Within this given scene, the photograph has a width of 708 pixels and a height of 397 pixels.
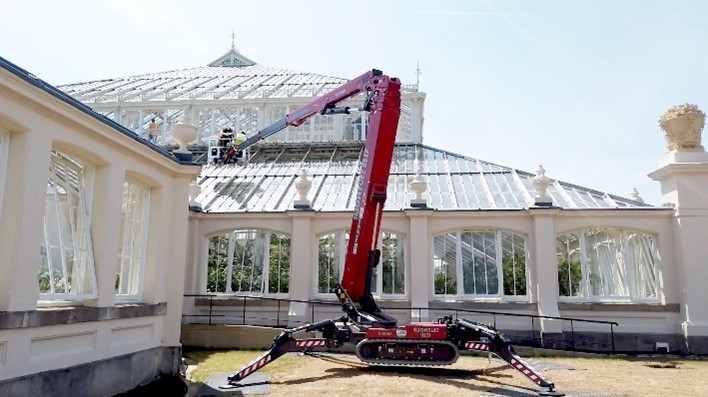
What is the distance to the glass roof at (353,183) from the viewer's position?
1789cm

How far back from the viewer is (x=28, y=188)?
7133mm

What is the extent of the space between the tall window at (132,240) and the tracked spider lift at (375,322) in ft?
8.23

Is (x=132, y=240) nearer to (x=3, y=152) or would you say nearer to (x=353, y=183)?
(x=3, y=152)

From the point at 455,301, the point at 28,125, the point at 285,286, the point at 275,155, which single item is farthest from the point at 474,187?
the point at 28,125

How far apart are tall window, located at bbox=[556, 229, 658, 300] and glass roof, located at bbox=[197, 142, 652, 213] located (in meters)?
0.97

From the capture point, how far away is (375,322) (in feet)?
39.5

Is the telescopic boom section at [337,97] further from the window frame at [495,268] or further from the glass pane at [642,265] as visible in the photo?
the glass pane at [642,265]

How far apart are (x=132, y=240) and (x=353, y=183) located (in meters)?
10.6

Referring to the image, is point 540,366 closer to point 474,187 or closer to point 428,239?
point 428,239

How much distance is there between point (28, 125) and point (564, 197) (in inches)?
605

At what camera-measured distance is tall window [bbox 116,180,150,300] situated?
998 centimetres

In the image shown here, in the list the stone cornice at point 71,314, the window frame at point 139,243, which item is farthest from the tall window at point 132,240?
the stone cornice at point 71,314

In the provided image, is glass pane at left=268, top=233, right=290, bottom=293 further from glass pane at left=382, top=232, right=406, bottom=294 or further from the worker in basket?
the worker in basket

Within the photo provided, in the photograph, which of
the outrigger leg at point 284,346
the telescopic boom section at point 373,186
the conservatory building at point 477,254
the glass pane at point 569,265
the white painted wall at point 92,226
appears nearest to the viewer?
the white painted wall at point 92,226
